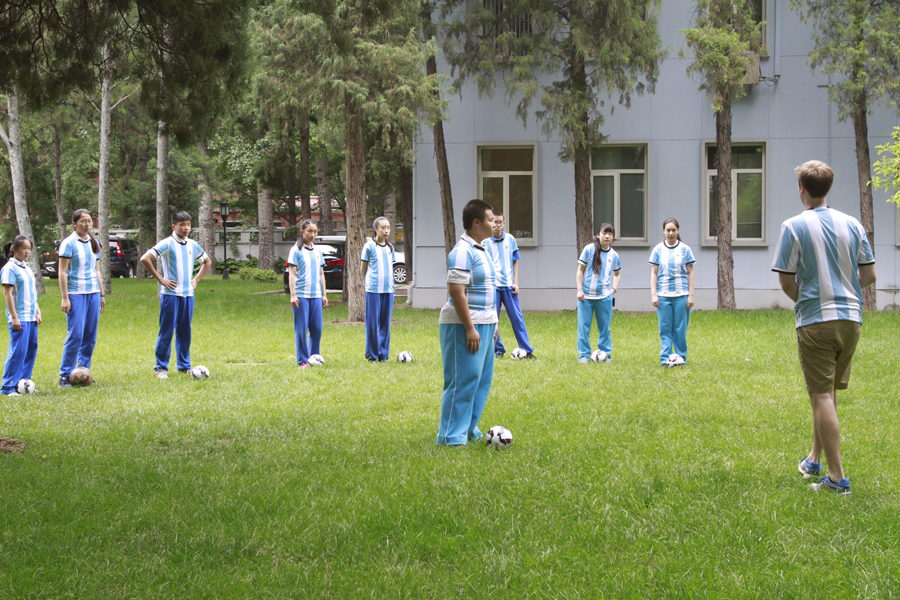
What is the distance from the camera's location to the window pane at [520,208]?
2203cm

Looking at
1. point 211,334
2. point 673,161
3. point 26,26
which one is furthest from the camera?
point 673,161

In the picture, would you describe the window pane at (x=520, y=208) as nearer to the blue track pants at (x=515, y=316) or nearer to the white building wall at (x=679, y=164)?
the white building wall at (x=679, y=164)

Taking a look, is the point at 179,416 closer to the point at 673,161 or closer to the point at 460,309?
the point at 460,309

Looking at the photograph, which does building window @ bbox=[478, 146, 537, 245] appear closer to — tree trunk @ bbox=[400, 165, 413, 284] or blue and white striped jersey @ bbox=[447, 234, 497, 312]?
tree trunk @ bbox=[400, 165, 413, 284]

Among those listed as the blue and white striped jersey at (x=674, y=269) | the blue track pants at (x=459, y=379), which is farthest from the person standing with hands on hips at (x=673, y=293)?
the blue track pants at (x=459, y=379)

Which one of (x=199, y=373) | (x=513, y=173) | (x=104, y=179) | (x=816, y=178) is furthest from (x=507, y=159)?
(x=816, y=178)

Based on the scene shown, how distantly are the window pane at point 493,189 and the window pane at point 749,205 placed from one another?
608 cm

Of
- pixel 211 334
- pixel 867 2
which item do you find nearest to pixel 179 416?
pixel 211 334

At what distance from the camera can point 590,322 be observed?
11758 mm

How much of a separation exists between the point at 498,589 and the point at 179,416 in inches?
196

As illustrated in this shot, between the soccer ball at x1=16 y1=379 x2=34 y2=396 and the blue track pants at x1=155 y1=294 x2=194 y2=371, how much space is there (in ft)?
A: 5.26

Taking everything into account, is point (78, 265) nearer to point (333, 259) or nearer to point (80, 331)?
point (80, 331)

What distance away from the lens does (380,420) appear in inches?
300

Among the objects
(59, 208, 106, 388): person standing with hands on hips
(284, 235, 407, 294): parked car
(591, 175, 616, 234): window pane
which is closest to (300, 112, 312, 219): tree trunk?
(284, 235, 407, 294): parked car
